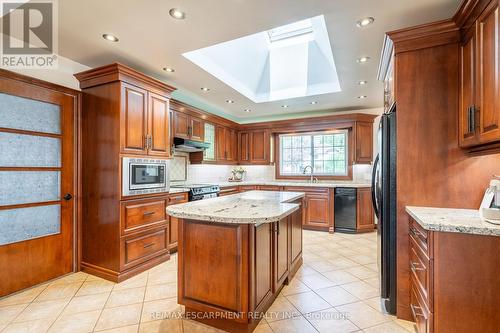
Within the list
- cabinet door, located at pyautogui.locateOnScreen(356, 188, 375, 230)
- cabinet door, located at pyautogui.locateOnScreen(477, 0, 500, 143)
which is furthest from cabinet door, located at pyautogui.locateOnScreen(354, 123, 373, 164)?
cabinet door, located at pyautogui.locateOnScreen(477, 0, 500, 143)

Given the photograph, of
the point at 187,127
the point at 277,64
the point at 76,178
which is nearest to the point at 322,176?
the point at 277,64

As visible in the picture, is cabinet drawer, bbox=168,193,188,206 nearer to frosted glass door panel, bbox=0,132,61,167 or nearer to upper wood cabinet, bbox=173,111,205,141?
upper wood cabinet, bbox=173,111,205,141

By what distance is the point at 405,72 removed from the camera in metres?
2.07

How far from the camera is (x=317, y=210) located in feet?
15.6

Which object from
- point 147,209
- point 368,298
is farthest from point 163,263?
point 368,298

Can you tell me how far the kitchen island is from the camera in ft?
5.65

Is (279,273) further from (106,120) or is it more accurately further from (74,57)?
(74,57)

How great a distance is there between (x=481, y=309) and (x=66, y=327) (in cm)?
291

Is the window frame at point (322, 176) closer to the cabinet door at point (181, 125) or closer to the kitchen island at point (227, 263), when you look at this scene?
the cabinet door at point (181, 125)

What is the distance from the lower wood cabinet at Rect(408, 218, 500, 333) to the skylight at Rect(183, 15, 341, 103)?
9.29ft

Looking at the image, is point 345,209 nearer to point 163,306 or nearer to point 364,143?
point 364,143

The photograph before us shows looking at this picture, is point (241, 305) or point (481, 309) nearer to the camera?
point (481, 309)

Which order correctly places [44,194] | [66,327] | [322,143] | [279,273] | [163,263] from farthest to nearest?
[322,143], [163,263], [44,194], [279,273], [66,327]

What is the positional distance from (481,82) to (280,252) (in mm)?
2006
